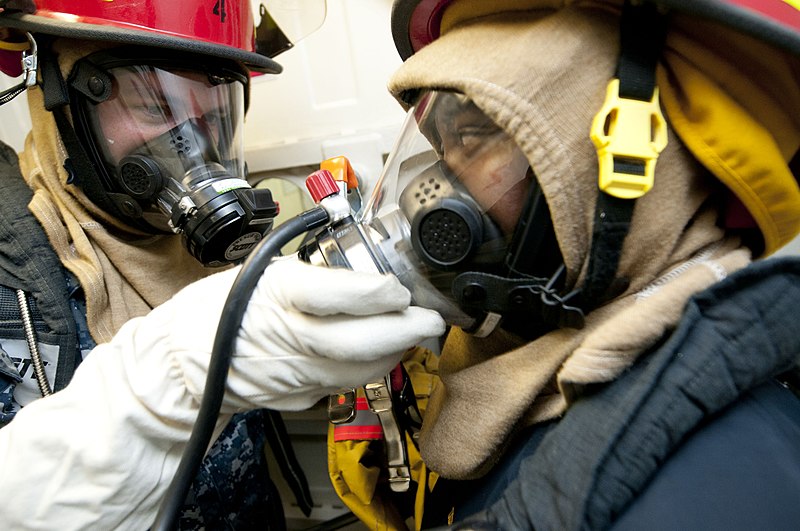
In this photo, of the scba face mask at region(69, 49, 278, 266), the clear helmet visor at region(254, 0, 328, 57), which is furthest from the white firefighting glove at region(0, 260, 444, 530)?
the clear helmet visor at region(254, 0, 328, 57)

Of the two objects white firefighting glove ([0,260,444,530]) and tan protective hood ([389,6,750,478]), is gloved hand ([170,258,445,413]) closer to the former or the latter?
white firefighting glove ([0,260,444,530])

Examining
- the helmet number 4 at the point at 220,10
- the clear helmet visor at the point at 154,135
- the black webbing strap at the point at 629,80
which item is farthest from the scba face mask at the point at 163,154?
the black webbing strap at the point at 629,80

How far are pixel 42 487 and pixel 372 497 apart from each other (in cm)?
57

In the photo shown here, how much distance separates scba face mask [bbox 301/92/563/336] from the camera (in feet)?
2.02

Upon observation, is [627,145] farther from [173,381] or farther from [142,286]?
[142,286]

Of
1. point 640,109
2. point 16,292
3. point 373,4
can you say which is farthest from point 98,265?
point 640,109

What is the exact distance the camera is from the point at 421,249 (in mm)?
668

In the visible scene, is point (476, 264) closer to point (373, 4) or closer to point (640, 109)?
point (640, 109)

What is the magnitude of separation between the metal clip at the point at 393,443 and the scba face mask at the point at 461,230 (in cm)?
26

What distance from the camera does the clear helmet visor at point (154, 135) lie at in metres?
1.04

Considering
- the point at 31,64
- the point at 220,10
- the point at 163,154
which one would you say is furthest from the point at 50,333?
the point at 220,10

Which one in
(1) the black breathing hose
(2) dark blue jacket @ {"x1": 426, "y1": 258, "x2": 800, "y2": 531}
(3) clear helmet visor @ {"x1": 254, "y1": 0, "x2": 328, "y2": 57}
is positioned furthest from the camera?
(3) clear helmet visor @ {"x1": 254, "y1": 0, "x2": 328, "y2": 57}

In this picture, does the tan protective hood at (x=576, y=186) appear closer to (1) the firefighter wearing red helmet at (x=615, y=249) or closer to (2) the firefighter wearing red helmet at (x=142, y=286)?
(1) the firefighter wearing red helmet at (x=615, y=249)

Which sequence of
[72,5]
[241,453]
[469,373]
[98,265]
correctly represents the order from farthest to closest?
[241,453]
[98,265]
[72,5]
[469,373]
